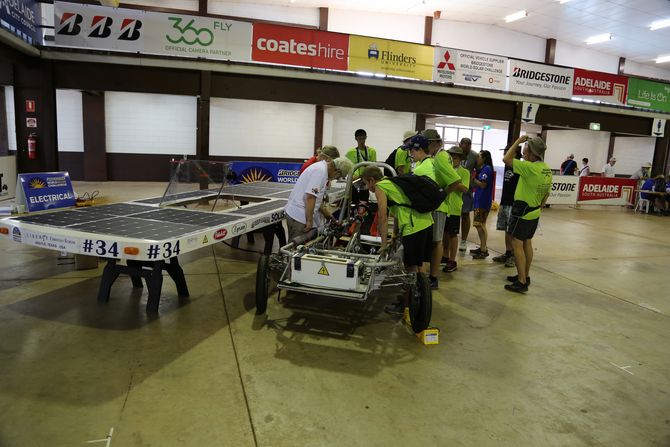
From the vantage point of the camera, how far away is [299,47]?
9.31 meters

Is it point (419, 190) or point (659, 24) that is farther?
point (659, 24)

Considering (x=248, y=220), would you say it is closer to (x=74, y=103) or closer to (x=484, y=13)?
(x=74, y=103)

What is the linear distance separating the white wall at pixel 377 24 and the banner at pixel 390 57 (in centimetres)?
822

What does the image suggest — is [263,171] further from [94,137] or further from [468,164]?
[94,137]

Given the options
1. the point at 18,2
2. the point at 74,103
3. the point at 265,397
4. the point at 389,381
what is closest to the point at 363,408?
the point at 389,381

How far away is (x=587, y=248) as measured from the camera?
810cm

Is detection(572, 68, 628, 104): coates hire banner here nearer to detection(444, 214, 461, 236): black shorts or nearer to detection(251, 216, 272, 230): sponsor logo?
detection(444, 214, 461, 236): black shorts

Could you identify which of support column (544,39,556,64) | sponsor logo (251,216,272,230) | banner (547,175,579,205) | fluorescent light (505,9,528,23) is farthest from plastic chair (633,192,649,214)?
sponsor logo (251,216,272,230)

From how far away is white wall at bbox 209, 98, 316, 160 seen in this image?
16.3 metres

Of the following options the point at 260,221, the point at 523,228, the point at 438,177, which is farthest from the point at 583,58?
the point at 260,221

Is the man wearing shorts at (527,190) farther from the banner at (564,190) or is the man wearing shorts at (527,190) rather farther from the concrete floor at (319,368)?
the banner at (564,190)

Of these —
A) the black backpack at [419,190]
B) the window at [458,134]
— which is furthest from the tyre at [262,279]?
the window at [458,134]

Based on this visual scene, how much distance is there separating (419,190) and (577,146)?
21.3 meters

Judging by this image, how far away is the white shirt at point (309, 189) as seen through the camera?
174 inches
